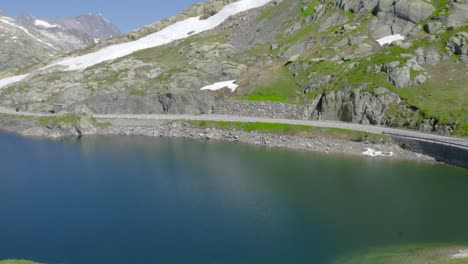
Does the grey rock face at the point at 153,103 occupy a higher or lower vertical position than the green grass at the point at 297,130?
higher

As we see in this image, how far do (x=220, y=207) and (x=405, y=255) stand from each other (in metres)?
19.8

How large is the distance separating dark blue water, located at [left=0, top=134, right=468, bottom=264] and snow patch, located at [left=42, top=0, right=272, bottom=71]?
9391 centimetres

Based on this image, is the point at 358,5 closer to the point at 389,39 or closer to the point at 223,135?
the point at 389,39

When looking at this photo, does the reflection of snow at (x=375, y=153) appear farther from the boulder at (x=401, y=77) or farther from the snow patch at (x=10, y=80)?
the snow patch at (x=10, y=80)

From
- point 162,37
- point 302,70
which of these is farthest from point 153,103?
point 162,37

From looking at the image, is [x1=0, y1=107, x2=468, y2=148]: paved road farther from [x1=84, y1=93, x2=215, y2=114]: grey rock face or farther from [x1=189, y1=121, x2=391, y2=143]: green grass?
[x1=84, y1=93, x2=215, y2=114]: grey rock face

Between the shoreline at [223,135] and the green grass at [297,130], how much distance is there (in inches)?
28.8

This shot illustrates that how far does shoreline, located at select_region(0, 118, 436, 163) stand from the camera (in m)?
70.5

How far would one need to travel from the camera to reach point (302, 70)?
10469cm

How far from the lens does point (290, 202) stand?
4675 centimetres

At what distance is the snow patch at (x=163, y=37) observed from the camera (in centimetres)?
15912

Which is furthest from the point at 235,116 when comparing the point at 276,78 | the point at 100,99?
the point at 100,99

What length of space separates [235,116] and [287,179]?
4335 cm

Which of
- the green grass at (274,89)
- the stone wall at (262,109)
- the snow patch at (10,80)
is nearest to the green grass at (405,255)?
the stone wall at (262,109)
